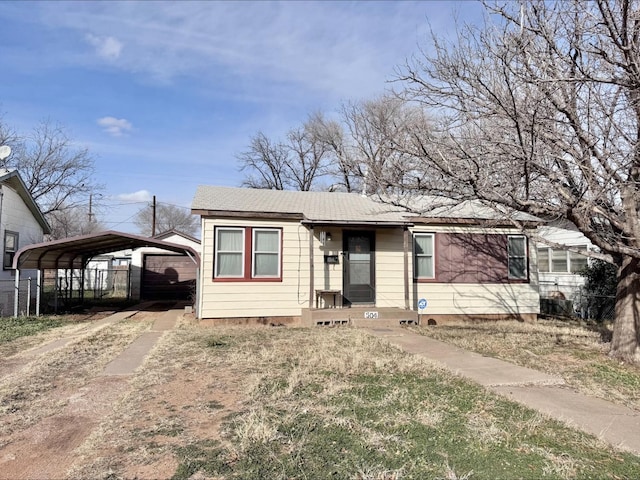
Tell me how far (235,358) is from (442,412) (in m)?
3.57

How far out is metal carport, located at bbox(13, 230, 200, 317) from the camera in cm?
1106

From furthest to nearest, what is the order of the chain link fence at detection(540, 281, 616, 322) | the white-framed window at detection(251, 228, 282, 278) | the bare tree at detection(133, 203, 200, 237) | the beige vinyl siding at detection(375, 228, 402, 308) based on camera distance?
the bare tree at detection(133, 203, 200, 237)
the chain link fence at detection(540, 281, 616, 322)
the beige vinyl siding at detection(375, 228, 402, 308)
the white-framed window at detection(251, 228, 282, 278)

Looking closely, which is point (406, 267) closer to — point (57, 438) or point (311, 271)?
point (311, 271)

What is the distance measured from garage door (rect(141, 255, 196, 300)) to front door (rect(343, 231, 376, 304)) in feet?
36.1

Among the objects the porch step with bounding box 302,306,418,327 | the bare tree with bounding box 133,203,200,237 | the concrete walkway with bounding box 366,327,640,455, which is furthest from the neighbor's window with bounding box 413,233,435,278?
the bare tree with bounding box 133,203,200,237

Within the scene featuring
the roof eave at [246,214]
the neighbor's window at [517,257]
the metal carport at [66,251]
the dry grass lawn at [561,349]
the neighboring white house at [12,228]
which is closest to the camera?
the dry grass lawn at [561,349]

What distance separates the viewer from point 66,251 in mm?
13867

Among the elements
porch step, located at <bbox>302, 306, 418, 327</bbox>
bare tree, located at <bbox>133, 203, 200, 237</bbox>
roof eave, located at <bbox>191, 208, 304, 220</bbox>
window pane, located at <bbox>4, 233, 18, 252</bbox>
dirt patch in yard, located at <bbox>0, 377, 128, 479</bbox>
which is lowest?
dirt patch in yard, located at <bbox>0, 377, 128, 479</bbox>

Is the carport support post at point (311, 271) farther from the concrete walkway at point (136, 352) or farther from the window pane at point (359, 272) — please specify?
the concrete walkway at point (136, 352)

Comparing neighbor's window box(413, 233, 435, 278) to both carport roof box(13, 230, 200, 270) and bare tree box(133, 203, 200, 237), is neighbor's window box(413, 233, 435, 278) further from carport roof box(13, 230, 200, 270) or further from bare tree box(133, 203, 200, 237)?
bare tree box(133, 203, 200, 237)

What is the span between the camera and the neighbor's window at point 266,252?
35.7 ft

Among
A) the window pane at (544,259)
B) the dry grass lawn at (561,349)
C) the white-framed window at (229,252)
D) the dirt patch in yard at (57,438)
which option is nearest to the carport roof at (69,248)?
the white-framed window at (229,252)

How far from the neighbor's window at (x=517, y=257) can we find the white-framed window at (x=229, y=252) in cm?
759

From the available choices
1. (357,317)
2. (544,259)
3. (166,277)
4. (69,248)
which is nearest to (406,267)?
(357,317)
